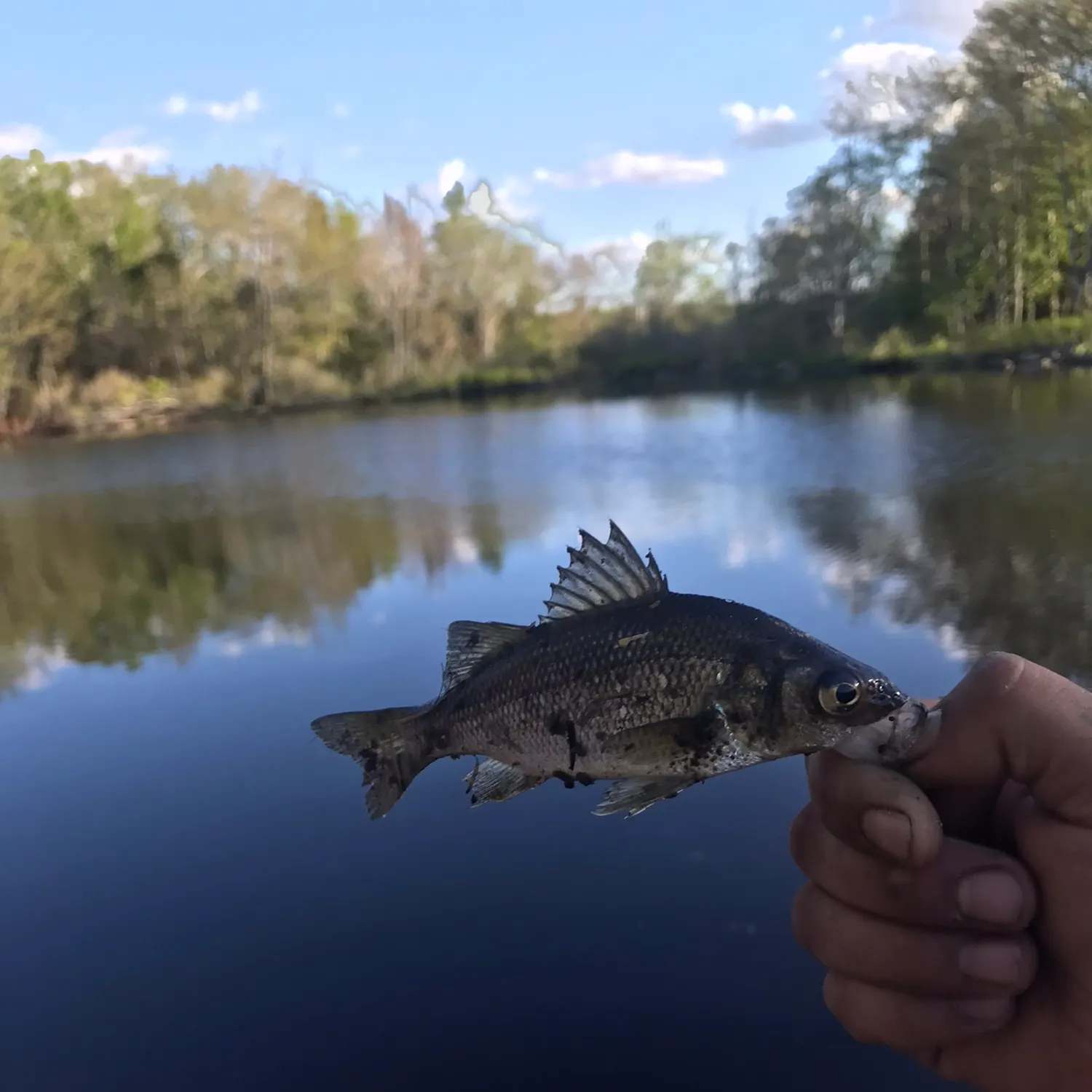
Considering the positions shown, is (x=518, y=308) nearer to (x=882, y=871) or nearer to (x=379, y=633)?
(x=379, y=633)

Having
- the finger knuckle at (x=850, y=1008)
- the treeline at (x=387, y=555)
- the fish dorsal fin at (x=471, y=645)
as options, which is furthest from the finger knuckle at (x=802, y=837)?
the treeline at (x=387, y=555)

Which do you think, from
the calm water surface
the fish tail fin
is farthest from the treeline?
the fish tail fin

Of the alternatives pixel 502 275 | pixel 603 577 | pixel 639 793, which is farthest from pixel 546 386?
pixel 639 793

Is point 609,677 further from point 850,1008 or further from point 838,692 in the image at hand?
point 850,1008

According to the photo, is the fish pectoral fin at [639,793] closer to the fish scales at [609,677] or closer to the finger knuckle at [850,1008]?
the fish scales at [609,677]

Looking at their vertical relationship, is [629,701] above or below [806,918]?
above

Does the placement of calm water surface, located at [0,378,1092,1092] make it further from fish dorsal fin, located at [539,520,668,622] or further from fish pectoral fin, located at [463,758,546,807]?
fish dorsal fin, located at [539,520,668,622]
